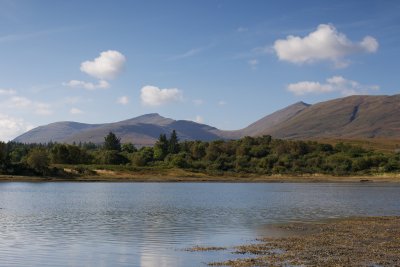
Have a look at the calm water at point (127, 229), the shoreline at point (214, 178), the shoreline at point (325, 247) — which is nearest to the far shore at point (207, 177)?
the shoreline at point (214, 178)

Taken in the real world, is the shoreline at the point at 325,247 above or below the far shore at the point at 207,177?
below

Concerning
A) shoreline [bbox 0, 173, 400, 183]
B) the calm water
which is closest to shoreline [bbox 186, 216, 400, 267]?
the calm water

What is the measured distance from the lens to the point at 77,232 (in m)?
41.3

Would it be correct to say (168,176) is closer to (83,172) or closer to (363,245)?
(83,172)

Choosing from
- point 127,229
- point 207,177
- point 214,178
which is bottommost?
point 127,229

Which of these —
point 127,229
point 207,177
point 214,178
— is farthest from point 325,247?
point 207,177

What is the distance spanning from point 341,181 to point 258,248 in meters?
149

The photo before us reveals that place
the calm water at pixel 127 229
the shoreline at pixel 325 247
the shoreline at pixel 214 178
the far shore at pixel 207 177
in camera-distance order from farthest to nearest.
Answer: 1. the far shore at pixel 207 177
2. the shoreline at pixel 214 178
3. the calm water at pixel 127 229
4. the shoreline at pixel 325 247

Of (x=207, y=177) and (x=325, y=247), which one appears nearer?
(x=325, y=247)

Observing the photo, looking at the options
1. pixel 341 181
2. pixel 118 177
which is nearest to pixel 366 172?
pixel 341 181

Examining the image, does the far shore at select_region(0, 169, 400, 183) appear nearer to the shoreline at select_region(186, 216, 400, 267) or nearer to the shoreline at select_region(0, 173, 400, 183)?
the shoreline at select_region(0, 173, 400, 183)

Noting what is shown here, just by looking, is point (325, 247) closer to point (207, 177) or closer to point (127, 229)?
point (127, 229)

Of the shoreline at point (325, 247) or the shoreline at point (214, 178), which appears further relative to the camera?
the shoreline at point (214, 178)

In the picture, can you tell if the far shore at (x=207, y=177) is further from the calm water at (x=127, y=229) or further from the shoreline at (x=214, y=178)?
the calm water at (x=127, y=229)
